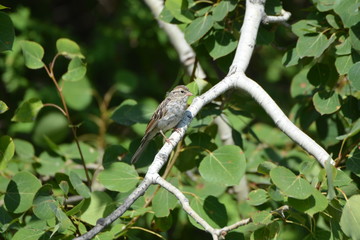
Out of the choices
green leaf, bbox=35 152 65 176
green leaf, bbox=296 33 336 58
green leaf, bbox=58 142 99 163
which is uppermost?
green leaf, bbox=296 33 336 58

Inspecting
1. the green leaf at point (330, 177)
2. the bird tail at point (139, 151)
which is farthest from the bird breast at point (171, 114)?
the green leaf at point (330, 177)

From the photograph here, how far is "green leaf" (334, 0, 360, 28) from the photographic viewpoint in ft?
10.4

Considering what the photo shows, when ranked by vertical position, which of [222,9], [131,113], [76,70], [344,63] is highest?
[222,9]

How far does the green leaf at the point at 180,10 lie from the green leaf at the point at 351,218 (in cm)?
161

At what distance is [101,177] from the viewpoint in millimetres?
3279

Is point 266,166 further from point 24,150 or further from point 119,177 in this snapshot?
point 24,150

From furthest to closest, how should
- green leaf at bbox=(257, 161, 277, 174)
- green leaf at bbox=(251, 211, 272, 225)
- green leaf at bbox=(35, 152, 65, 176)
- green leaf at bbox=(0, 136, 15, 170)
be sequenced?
green leaf at bbox=(35, 152, 65, 176) < green leaf at bbox=(0, 136, 15, 170) < green leaf at bbox=(257, 161, 277, 174) < green leaf at bbox=(251, 211, 272, 225)

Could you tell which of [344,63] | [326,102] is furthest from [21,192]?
[344,63]

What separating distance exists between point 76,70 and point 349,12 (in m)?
1.76

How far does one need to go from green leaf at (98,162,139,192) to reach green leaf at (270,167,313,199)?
92 centimetres

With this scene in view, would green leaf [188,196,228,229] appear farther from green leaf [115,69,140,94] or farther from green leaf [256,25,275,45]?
green leaf [115,69,140,94]

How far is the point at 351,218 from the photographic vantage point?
2590 millimetres

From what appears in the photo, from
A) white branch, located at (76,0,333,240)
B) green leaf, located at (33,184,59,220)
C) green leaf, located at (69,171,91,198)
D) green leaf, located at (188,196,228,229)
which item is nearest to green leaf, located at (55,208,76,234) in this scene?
green leaf, located at (33,184,59,220)

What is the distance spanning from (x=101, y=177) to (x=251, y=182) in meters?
1.54
